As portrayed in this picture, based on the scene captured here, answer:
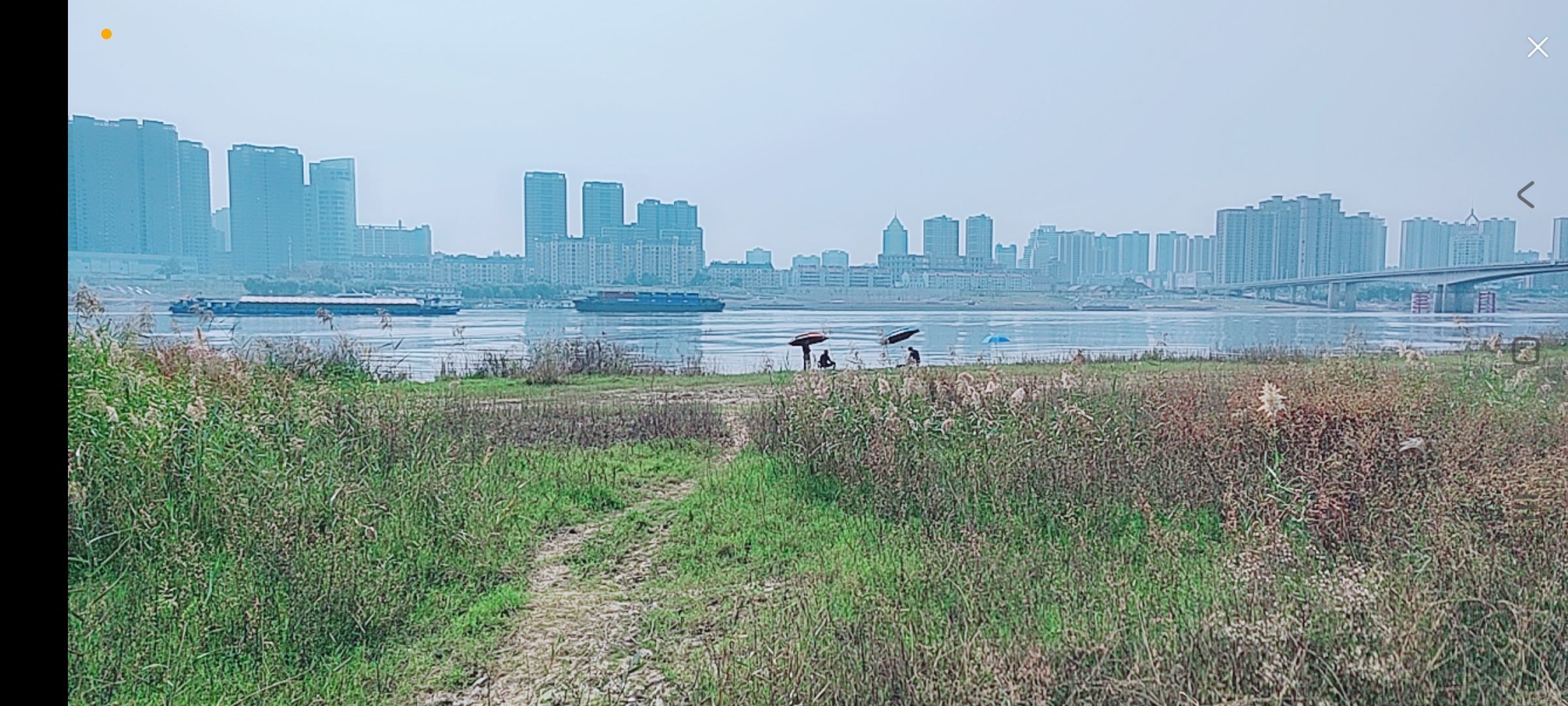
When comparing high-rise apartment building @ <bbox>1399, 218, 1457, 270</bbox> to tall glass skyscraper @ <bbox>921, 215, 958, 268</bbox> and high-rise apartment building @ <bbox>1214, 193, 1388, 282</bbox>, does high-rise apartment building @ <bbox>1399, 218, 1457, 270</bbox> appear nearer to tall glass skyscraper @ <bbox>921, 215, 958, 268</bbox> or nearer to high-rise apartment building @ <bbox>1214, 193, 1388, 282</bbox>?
high-rise apartment building @ <bbox>1214, 193, 1388, 282</bbox>

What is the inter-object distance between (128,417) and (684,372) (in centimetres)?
969

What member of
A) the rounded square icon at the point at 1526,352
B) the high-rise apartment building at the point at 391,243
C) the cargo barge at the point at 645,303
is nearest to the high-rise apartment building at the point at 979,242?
the cargo barge at the point at 645,303

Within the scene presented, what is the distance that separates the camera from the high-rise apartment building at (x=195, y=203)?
542cm

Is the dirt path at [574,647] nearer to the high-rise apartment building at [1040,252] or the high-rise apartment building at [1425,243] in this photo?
the high-rise apartment building at [1425,243]

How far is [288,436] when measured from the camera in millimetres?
5070

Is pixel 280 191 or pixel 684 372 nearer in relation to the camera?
pixel 280 191

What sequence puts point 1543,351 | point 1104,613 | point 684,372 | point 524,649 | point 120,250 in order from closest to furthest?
point 1104,613 < point 524,649 < point 120,250 < point 1543,351 < point 684,372

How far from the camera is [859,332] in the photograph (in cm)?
2767

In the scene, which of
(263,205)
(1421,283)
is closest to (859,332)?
(1421,283)

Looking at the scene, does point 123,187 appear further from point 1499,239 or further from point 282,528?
point 1499,239

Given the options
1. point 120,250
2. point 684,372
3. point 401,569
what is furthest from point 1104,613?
point 684,372

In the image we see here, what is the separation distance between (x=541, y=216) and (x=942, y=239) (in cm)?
1849
